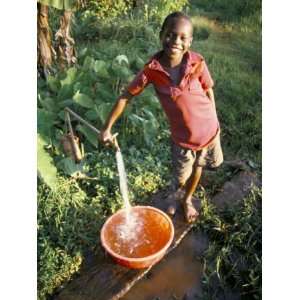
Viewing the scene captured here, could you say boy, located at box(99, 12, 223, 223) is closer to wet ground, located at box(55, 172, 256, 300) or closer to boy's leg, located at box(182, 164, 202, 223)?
boy's leg, located at box(182, 164, 202, 223)

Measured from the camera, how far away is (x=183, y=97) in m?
1.86

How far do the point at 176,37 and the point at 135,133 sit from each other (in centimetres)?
70

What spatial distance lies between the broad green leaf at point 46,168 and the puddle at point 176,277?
538mm

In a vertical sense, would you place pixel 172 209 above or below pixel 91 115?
below

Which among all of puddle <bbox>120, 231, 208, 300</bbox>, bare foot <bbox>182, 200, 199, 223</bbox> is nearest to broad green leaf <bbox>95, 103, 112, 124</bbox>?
bare foot <bbox>182, 200, 199, 223</bbox>

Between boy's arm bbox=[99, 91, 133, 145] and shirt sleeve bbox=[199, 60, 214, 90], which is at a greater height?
shirt sleeve bbox=[199, 60, 214, 90]

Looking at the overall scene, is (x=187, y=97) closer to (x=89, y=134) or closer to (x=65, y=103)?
(x=89, y=134)

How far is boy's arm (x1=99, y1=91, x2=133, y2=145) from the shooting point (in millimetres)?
1904

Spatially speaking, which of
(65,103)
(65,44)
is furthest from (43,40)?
(65,103)

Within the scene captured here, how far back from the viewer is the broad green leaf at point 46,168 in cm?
206

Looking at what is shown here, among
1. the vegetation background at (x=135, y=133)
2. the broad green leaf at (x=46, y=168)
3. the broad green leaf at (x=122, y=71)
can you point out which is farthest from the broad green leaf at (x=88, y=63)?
the broad green leaf at (x=46, y=168)

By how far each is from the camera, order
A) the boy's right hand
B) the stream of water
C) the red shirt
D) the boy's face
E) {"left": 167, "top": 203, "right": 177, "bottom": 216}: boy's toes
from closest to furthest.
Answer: the boy's face < the red shirt < the boy's right hand < the stream of water < {"left": 167, "top": 203, "right": 177, "bottom": 216}: boy's toes
